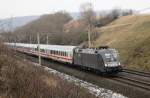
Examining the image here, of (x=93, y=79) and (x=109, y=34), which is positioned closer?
(x=93, y=79)

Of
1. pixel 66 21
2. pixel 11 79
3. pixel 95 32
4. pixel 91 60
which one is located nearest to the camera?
pixel 11 79

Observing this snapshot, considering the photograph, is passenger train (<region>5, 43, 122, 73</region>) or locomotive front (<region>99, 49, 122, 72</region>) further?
passenger train (<region>5, 43, 122, 73</region>)

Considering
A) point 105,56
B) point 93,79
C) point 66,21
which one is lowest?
point 93,79

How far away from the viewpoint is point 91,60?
109 ft

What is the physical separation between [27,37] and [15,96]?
Result: 87430 mm

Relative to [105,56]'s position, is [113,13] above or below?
above

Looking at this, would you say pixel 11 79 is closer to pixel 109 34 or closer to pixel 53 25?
pixel 109 34

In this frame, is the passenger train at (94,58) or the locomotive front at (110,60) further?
the passenger train at (94,58)

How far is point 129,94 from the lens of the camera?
807 inches

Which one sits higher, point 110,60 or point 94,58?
Result: point 94,58

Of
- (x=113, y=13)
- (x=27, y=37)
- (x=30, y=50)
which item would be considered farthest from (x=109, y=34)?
(x=113, y=13)

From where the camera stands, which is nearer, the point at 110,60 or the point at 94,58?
the point at 110,60

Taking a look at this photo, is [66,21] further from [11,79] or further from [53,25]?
[11,79]

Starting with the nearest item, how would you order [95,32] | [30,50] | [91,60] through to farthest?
[91,60] → [30,50] → [95,32]
